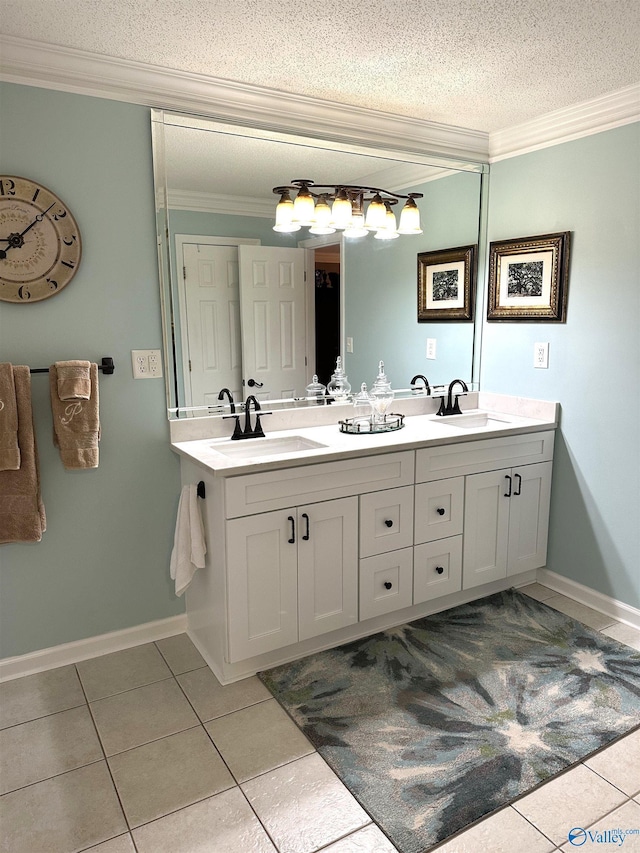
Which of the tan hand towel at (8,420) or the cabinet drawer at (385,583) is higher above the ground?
the tan hand towel at (8,420)

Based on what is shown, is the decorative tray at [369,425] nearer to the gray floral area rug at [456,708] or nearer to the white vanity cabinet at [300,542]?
the white vanity cabinet at [300,542]

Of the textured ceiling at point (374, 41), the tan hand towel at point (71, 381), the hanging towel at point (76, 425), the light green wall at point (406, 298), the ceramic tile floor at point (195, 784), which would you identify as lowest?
the ceramic tile floor at point (195, 784)

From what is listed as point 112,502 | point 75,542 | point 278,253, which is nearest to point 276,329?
point 278,253

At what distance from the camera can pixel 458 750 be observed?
2.00 metres

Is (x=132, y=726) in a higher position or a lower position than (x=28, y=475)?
lower

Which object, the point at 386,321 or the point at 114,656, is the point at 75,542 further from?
the point at 386,321

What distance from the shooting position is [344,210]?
9.44 feet

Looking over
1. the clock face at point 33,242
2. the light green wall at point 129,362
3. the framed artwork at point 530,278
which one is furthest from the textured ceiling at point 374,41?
the framed artwork at point 530,278

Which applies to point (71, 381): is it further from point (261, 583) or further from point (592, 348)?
point (592, 348)

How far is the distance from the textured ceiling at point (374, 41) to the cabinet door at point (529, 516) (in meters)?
1.73

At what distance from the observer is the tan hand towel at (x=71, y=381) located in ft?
7.34

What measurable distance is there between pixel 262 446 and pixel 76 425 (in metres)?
0.78

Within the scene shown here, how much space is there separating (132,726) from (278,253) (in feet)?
6.60

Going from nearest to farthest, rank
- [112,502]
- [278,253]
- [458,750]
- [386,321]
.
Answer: [458,750]
[112,502]
[278,253]
[386,321]
